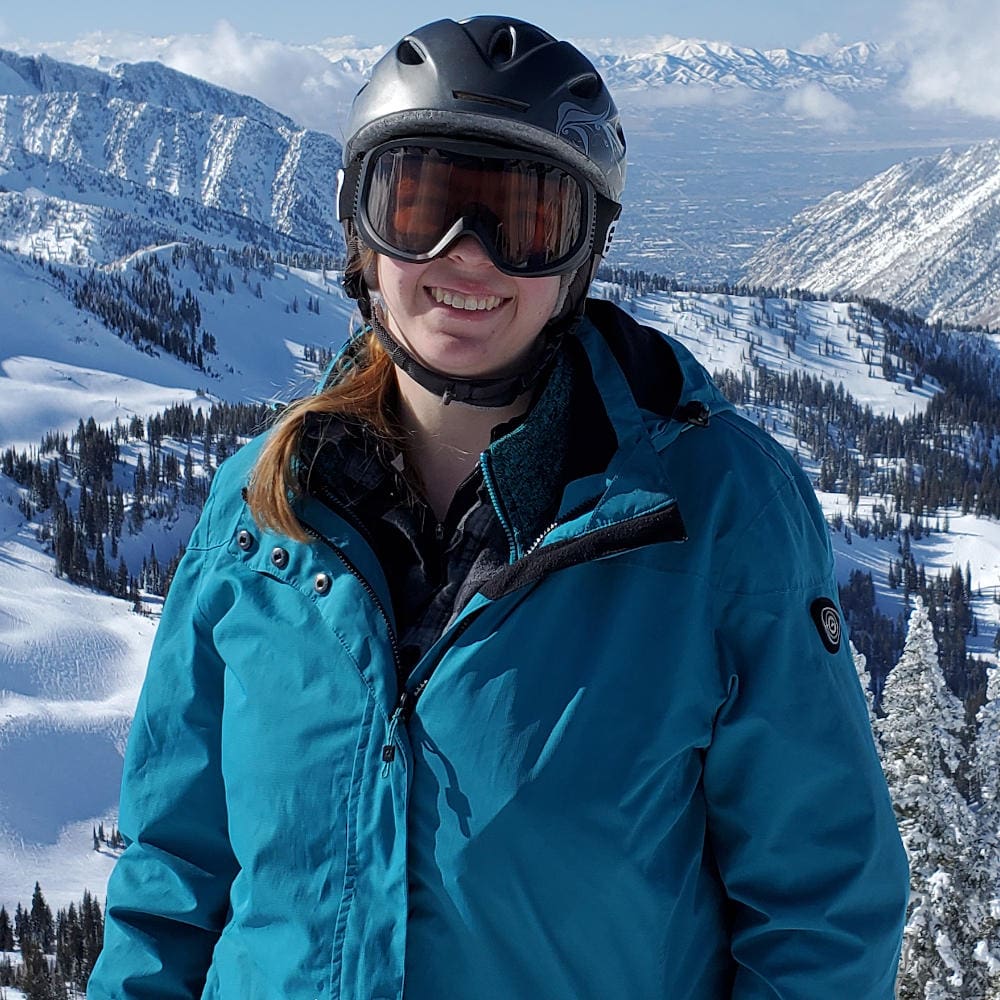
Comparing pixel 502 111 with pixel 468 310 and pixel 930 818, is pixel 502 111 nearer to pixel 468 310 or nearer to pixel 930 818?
pixel 468 310

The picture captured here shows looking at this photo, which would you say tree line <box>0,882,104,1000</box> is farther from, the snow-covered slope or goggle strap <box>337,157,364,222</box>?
goggle strap <box>337,157,364,222</box>

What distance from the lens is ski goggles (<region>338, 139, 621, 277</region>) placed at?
3498 millimetres

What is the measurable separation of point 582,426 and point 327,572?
907 millimetres

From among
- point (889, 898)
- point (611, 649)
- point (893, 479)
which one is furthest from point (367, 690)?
point (893, 479)

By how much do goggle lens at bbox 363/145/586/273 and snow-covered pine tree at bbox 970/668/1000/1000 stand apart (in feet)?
56.8

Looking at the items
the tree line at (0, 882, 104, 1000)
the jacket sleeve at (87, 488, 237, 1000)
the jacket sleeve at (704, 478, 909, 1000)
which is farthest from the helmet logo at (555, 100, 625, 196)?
the tree line at (0, 882, 104, 1000)

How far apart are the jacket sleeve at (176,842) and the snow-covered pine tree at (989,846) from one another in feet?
57.5

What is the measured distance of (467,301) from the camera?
11.5 feet

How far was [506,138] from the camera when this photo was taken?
11.7 feet

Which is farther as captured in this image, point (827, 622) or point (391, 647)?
point (391, 647)

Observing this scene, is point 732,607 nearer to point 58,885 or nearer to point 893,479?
point 58,885

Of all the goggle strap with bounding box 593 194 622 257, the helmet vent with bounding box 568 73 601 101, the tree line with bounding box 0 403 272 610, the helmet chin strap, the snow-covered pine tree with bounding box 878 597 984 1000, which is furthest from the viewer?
the tree line with bounding box 0 403 272 610

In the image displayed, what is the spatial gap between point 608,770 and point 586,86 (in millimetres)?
2377

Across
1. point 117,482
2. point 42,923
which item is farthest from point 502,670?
point 117,482
